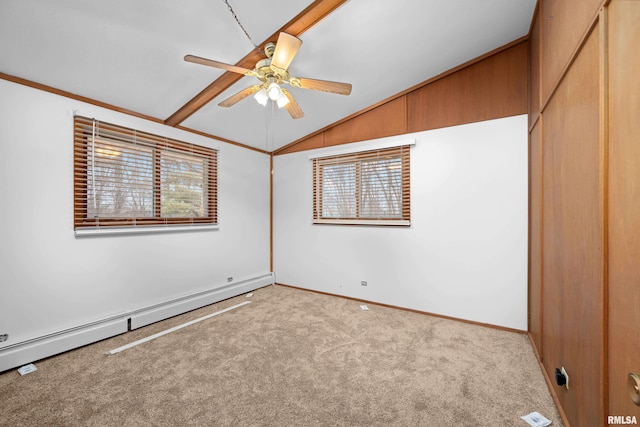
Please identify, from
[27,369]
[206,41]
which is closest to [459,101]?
[206,41]

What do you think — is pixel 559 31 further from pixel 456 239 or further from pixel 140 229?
pixel 140 229

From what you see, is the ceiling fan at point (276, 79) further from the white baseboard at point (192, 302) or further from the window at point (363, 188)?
the white baseboard at point (192, 302)

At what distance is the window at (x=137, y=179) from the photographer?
245cm

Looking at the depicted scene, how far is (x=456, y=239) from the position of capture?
2875 mm

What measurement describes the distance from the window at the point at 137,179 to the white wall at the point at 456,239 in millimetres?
1978

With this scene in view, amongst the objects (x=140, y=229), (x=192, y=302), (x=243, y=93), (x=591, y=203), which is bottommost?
→ (x=192, y=302)

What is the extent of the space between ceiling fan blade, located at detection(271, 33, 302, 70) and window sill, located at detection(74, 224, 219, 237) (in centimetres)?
228

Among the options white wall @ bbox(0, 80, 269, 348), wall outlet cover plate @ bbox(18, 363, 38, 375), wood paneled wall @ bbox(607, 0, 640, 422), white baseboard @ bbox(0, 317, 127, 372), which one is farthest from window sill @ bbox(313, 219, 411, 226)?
wall outlet cover plate @ bbox(18, 363, 38, 375)

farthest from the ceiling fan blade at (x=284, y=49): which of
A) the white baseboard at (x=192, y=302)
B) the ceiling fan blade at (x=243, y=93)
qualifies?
the white baseboard at (x=192, y=302)

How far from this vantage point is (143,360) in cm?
211

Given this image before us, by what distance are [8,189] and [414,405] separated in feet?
11.2

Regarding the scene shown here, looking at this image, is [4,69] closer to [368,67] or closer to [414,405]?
[368,67]

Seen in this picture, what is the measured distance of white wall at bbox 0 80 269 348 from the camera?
2025mm

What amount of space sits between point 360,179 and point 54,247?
330 centimetres
